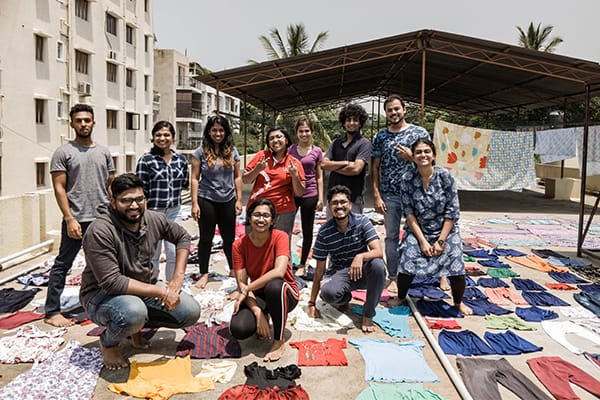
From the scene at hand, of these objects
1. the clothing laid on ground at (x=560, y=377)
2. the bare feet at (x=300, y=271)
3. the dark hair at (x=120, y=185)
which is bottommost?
the clothing laid on ground at (x=560, y=377)

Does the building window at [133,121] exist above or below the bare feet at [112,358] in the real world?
above

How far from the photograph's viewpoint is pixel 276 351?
290 centimetres

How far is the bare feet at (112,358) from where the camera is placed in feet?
8.99

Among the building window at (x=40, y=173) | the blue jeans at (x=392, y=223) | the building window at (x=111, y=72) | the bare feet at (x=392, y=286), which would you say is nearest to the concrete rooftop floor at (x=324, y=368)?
the bare feet at (x=392, y=286)

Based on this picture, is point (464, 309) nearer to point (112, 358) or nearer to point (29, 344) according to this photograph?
point (112, 358)

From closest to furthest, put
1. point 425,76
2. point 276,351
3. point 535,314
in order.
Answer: point 276,351
point 535,314
point 425,76

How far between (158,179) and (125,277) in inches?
53.1

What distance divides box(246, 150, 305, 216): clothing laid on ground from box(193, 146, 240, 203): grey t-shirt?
0.24 metres

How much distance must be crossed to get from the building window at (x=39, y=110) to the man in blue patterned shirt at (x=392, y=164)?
1555cm

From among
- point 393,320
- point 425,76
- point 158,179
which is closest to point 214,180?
point 158,179

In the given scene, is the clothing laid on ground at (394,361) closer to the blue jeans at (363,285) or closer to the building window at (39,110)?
the blue jeans at (363,285)

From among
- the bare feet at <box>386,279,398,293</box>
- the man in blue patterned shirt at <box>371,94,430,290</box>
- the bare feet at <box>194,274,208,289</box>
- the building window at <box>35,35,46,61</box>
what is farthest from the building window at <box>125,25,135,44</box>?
the bare feet at <box>386,279,398,293</box>

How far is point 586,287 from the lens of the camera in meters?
4.39

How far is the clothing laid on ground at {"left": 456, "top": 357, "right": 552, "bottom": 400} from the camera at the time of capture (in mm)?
2459
